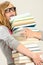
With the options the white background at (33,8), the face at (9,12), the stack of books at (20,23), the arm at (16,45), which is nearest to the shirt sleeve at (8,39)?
the arm at (16,45)

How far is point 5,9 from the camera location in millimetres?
1949

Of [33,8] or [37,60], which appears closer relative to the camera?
[37,60]

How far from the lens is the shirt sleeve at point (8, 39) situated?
165cm

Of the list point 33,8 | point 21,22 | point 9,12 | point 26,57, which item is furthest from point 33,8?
point 26,57

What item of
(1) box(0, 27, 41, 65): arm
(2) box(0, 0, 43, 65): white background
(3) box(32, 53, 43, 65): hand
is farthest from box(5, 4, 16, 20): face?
(3) box(32, 53, 43, 65): hand

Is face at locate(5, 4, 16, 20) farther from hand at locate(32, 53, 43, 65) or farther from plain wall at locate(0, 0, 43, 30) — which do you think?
hand at locate(32, 53, 43, 65)

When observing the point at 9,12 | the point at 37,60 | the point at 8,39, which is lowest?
the point at 37,60

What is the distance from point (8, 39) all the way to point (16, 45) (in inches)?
3.3

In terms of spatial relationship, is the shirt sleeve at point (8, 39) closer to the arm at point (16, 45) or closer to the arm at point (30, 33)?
the arm at point (16, 45)

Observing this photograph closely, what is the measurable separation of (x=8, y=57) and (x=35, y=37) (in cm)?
27

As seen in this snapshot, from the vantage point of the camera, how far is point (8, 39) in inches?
66.0

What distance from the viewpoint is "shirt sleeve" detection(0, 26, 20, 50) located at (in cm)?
165

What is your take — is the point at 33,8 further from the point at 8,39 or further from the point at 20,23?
the point at 8,39

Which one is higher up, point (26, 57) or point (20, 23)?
point (20, 23)
